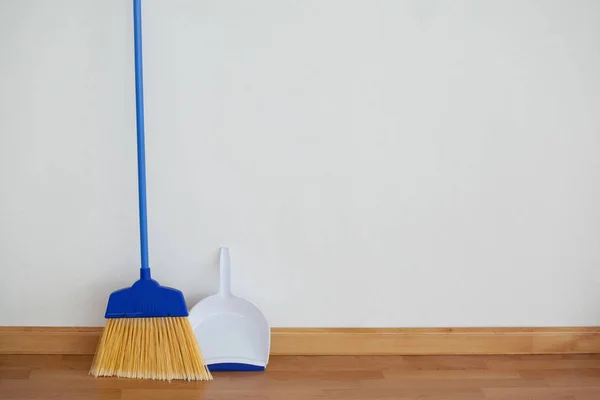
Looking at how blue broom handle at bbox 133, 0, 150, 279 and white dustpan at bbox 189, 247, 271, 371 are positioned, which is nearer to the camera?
blue broom handle at bbox 133, 0, 150, 279

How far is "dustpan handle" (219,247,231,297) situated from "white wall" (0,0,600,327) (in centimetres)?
3

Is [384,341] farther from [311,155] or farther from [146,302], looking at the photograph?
[146,302]

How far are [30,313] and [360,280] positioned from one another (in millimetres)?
912

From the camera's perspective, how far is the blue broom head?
175cm

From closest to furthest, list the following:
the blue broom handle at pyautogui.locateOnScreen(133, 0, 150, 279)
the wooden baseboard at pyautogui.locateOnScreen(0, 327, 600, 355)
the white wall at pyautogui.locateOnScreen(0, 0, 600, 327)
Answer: the blue broom handle at pyautogui.locateOnScreen(133, 0, 150, 279), the white wall at pyautogui.locateOnScreen(0, 0, 600, 327), the wooden baseboard at pyautogui.locateOnScreen(0, 327, 600, 355)

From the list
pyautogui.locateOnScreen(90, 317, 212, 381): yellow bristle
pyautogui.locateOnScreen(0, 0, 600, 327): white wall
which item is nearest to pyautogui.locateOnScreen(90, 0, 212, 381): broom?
pyautogui.locateOnScreen(90, 317, 212, 381): yellow bristle

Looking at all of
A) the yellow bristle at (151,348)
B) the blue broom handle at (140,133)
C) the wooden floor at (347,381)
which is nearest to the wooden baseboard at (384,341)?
the wooden floor at (347,381)

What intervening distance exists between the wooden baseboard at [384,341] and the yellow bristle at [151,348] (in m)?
0.15

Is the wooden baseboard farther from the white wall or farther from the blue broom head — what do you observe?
the blue broom head

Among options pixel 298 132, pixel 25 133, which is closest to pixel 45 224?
pixel 25 133

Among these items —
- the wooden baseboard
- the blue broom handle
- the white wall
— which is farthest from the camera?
the wooden baseboard

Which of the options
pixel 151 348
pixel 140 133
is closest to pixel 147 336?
Result: pixel 151 348

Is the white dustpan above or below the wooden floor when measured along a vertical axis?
above

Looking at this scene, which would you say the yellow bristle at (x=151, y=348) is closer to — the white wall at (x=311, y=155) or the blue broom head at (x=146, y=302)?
the blue broom head at (x=146, y=302)
